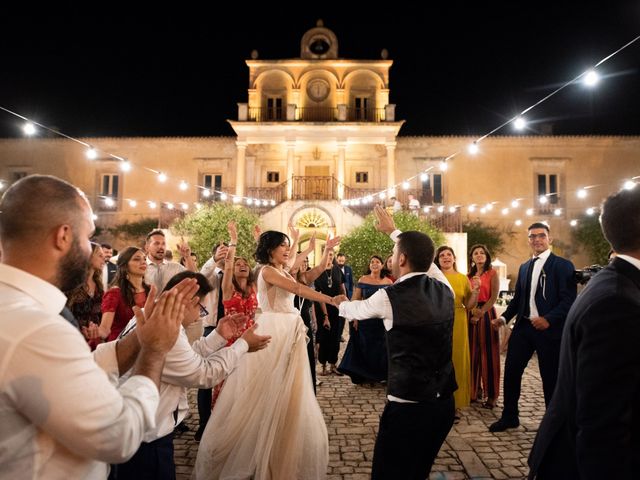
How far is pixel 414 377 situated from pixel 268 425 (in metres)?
1.40

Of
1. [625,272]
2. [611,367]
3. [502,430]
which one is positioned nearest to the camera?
[611,367]

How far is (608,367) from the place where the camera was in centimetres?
153

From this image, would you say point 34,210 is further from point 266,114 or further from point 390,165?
point 266,114

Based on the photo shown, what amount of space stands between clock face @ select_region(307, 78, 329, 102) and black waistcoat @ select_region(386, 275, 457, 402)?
78.4 feet

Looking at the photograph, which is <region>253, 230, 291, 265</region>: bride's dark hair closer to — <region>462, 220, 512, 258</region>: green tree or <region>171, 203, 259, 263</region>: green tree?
<region>171, 203, 259, 263</region>: green tree

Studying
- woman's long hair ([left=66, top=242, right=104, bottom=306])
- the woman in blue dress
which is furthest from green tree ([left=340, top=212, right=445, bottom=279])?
woman's long hair ([left=66, top=242, right=104, bottom=306])

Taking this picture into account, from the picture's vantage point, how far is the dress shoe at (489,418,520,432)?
488 centimetres

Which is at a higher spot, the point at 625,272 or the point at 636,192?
the point at 636,192

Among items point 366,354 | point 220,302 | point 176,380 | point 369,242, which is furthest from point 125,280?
point 369,242

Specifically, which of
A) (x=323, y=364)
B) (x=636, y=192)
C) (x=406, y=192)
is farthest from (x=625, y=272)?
(x=406, y=192)

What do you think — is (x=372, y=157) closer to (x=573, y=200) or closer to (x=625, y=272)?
(x=573, y=200)

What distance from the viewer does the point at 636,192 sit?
183cm

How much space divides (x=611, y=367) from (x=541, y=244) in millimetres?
3971

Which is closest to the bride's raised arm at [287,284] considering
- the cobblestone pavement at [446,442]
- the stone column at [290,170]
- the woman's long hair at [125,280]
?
the woman's long hair at [125,280]
